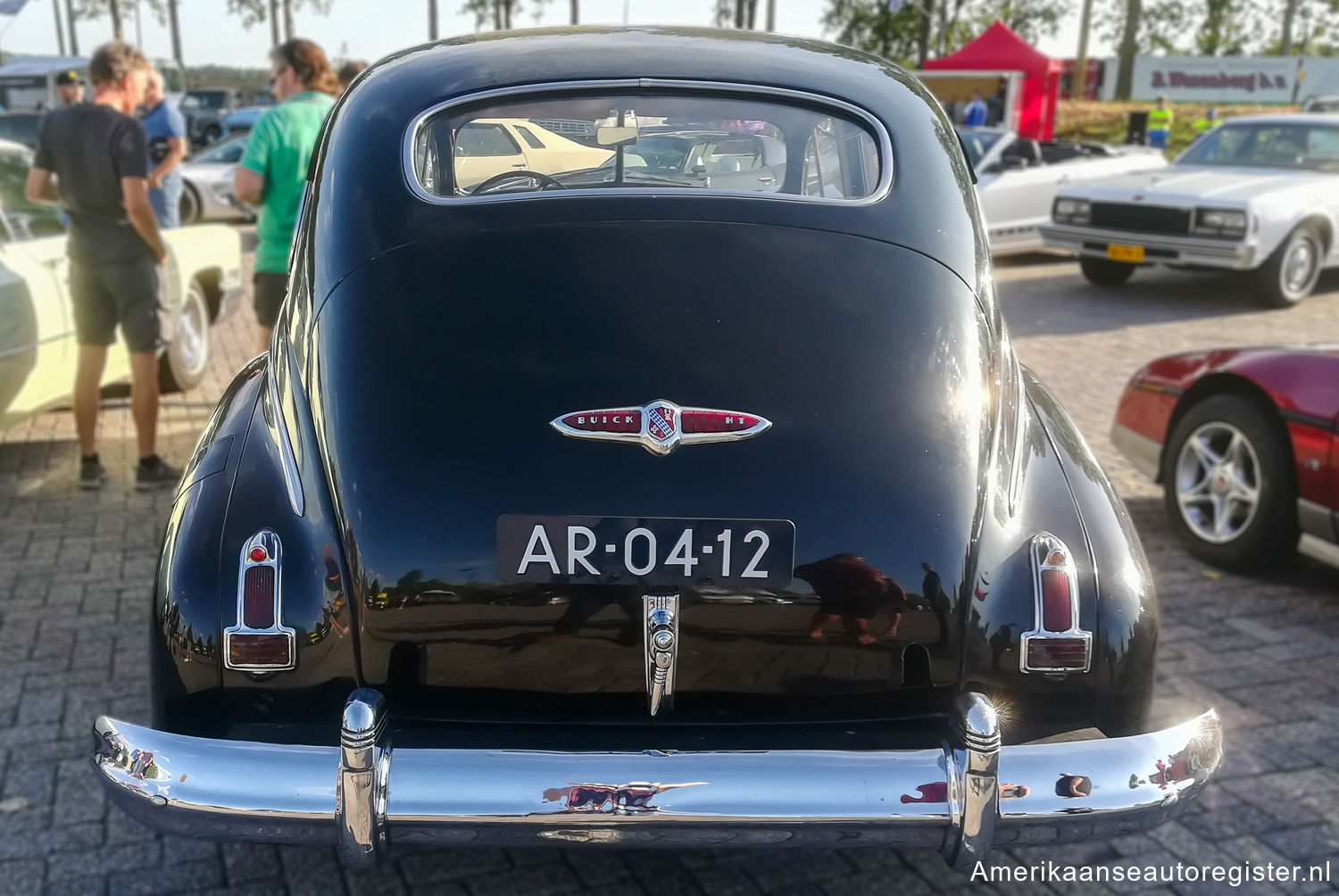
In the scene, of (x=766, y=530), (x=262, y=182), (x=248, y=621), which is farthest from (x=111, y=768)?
(x=262, y=182)

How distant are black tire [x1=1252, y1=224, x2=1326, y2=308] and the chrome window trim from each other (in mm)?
9201

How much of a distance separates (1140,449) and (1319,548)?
988 mm

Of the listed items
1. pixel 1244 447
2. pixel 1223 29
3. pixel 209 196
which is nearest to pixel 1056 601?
pixel 1244 447

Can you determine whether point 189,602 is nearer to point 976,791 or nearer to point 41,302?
point 976,791

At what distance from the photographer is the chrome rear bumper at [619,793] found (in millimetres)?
2072

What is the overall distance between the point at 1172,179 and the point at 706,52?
9.45m

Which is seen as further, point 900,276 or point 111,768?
point 900,276

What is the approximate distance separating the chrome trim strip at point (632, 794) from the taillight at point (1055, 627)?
218 millimetres

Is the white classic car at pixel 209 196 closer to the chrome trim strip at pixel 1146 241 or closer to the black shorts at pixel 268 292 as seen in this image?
the chrome trim strip at pixel 1146 241

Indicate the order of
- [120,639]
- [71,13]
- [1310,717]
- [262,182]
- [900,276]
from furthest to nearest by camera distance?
1. [71,13]
2. [262,182]
3. [120,639]
4. [1310,717]
5. [900,276]

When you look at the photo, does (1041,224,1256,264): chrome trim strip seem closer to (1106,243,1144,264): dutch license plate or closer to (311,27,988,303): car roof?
(1106,243,1144,264): dutch license plate

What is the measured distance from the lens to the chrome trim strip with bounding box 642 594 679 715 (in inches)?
89.2

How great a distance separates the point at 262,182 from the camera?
17.5 ft

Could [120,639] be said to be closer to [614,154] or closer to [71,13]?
[614,154]
